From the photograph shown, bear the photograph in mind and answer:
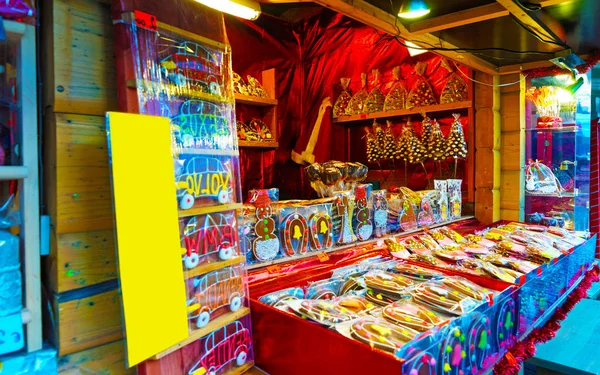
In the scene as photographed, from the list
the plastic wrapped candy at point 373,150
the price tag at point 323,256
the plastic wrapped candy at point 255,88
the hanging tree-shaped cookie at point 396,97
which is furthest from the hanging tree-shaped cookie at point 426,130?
the price tag at point 323,256

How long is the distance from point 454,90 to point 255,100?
70.3 inches

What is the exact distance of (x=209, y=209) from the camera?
1.13 meters

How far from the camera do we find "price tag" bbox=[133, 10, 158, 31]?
997 millimetres

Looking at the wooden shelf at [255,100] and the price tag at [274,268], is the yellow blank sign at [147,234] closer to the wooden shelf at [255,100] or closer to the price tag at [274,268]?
the price tag at [274,268]

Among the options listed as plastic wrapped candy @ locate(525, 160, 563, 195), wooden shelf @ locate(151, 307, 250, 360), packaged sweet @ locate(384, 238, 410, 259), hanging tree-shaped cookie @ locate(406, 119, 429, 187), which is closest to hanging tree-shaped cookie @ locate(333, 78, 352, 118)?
hanging tree-shaped cookie @ locate(406, 119, 429, 187)

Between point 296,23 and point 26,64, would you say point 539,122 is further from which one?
point 26,64

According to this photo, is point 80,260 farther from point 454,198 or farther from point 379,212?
point 454,198

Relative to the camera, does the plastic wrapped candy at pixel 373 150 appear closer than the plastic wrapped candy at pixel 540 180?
No

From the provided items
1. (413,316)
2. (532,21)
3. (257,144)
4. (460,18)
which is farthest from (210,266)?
(257,144)

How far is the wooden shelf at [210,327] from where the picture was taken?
977mm

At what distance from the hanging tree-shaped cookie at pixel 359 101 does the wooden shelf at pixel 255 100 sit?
77 cm

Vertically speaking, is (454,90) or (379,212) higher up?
(454,90)

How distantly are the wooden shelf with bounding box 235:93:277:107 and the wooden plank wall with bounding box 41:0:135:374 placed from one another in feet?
8.66

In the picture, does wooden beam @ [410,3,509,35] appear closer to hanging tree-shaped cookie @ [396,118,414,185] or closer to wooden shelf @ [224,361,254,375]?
hanging tree-shaped cookie @ [396,118,414,185]
